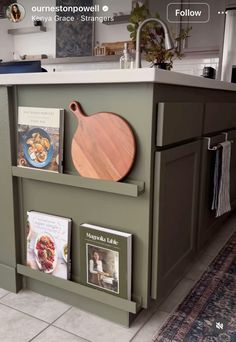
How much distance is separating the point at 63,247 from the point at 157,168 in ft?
1.80

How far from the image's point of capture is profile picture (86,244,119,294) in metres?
1.32

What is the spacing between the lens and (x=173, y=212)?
1.43 meters

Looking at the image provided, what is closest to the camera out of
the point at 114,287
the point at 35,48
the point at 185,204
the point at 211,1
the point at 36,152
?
the point at 114,287

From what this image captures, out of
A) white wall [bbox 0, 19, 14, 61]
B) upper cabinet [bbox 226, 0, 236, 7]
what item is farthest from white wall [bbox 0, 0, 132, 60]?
upper cabinet [bbox 226, 0, 236, 7]

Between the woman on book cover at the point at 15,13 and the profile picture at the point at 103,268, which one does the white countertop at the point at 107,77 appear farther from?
the woman on book cover at the point at 15,13

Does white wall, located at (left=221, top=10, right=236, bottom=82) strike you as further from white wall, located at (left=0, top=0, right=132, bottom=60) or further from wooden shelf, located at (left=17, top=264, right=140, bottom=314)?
wooden shelf, located at (left=17, top=264, right=140, bottom=314)

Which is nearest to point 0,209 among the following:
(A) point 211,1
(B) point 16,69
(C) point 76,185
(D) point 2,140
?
(D) point 2,140

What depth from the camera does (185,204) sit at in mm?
1559

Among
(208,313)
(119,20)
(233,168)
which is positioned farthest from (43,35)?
(208,313)

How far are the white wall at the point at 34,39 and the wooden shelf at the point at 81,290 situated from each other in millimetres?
3705

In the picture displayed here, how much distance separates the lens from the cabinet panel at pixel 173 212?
1.27 meters

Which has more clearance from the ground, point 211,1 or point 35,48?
point 211,1

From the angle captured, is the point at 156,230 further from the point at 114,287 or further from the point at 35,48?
the point at 35,48

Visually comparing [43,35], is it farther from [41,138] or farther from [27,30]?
[41,138]
